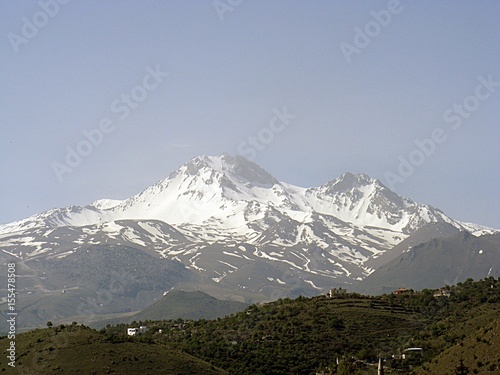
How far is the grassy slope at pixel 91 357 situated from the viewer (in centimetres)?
10344

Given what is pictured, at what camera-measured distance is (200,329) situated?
151 meters

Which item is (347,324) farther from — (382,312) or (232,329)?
(232,329)

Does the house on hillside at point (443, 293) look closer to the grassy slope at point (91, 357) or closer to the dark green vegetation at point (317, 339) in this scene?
the dark green vegetation at point (317, 339)

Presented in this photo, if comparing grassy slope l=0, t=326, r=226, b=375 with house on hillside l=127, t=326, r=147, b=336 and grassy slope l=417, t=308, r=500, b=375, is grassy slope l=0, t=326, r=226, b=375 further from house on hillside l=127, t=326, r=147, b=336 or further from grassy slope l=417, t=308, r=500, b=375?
house on hillside l=127, t=326, r=147, b=336

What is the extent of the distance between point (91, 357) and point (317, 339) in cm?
3604

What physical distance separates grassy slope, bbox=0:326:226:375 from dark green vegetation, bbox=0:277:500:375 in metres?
0.13

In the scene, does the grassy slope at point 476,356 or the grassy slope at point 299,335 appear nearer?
the grassy slope at point 476,356


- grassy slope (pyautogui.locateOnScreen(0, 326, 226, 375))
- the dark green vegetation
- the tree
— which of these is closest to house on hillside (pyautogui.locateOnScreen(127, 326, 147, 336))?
the dark green vegetation

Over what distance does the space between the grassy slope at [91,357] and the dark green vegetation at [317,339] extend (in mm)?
132

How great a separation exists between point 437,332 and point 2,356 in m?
57.1

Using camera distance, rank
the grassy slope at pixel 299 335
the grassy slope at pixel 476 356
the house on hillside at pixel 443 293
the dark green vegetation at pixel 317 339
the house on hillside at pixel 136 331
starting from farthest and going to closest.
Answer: the house on hillside at pixel 136 331 < the house on hillside at pixel 443 293 < the grassy slope at pixel 299 335 < the dark green vegetation at pixel 317 339 < the grassy slope at pixel 476 356

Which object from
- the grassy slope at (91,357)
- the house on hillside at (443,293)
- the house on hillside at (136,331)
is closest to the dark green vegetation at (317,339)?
the grassy slope at (91,357)

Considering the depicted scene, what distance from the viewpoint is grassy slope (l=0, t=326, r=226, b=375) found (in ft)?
339

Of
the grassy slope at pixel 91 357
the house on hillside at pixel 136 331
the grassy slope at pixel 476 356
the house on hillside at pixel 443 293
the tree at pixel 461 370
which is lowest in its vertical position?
the tree at pixel 461 370
